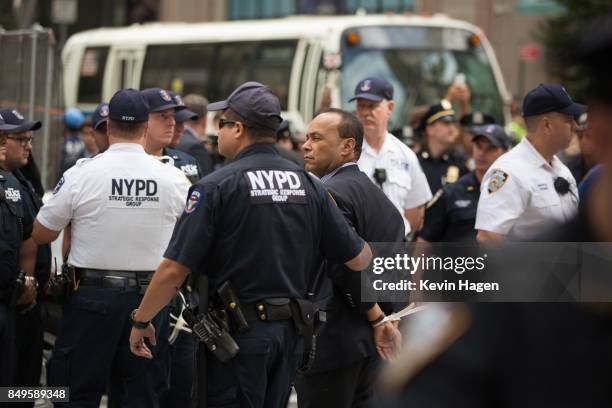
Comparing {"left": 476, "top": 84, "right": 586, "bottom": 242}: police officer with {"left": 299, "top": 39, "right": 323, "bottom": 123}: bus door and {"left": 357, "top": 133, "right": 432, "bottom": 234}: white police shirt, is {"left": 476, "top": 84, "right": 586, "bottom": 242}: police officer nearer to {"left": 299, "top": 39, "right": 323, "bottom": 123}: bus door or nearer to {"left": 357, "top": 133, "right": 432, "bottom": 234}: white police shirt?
{"left": 357, "top": 133, "right": 432, "bottom": 234}: white police shirt

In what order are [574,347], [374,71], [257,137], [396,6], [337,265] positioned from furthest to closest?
1. [396,6]
2. [374,71]
3. [337,265]
4. [257,137]
5. [574,347]

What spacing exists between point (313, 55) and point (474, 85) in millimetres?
2733

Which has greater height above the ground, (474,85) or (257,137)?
(257,137)

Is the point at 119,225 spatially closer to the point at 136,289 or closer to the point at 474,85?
the point at 136,289

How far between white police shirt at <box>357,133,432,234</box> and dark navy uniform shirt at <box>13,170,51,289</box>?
2117 millimetres

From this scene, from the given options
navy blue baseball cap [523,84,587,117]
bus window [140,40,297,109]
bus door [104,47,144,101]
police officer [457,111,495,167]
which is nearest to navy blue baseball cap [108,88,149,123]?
navy blue baseball cap [523,84,587,117]

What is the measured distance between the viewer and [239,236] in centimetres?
500

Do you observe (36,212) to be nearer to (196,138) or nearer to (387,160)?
(387,160)

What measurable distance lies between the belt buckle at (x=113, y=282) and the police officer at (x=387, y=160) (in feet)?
7.15

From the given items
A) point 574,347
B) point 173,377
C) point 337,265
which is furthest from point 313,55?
point 574,347

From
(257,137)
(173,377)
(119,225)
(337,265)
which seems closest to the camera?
(257,137)

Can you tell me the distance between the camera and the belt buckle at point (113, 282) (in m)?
6.24

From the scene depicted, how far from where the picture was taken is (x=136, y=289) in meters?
6.26

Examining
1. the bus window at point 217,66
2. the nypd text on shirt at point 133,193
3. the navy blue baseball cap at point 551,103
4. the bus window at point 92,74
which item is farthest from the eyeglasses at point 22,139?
the bus window at point 92,74
